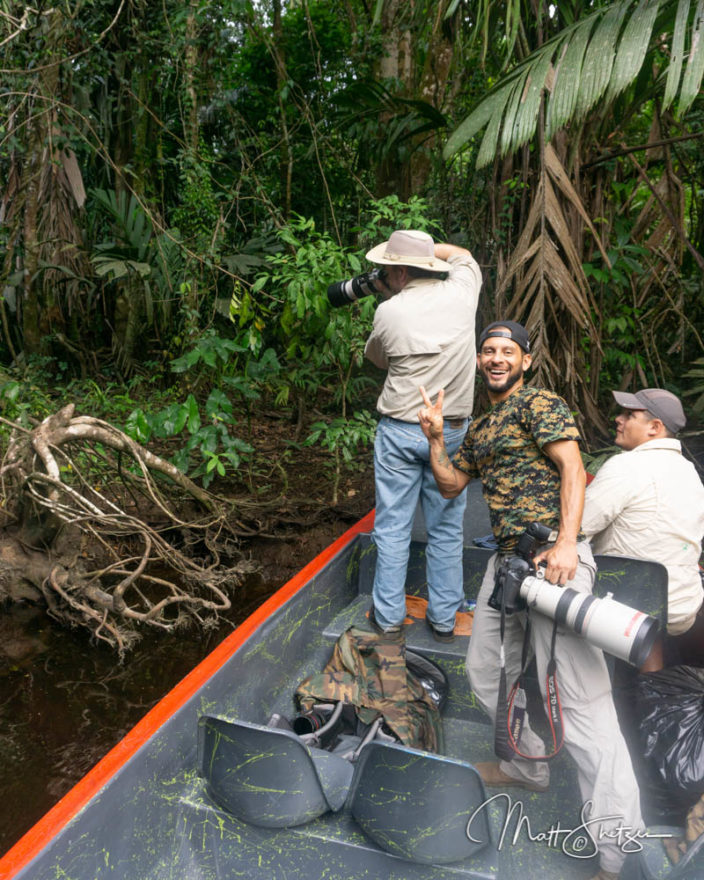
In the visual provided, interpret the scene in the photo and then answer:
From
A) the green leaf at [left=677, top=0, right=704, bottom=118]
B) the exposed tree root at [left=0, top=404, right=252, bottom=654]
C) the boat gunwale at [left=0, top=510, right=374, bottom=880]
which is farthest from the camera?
the exposed tree root at [left=0, top=404, right=252, bottom=654]

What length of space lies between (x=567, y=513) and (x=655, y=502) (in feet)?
1.60

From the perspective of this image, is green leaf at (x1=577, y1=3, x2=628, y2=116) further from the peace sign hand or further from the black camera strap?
the black camera strap

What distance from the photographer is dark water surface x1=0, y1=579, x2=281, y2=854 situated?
273 centimetres

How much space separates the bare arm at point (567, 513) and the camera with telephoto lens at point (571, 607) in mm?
36

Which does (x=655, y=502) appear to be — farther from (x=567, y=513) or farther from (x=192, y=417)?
(x=192, y=417)

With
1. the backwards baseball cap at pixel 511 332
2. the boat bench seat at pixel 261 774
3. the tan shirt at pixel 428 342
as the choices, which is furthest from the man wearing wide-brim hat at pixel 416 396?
the boat bench seat at pixel 261 774

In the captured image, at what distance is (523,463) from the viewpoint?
1.92m

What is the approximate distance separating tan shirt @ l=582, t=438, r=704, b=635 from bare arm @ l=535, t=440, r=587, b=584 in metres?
0.39

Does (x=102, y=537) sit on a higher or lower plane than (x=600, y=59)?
lower

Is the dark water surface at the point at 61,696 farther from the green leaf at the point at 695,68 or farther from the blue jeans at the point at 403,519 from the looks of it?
the green leaf at the point at 695,68

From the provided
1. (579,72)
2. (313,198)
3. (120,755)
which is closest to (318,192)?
(313,198)

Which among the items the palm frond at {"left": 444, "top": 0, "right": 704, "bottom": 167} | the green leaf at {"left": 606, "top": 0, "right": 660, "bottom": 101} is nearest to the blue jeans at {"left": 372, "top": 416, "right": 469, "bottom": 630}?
the palm frond at {"left": 444, "top": 0, "right": 704, "bottom": 167}

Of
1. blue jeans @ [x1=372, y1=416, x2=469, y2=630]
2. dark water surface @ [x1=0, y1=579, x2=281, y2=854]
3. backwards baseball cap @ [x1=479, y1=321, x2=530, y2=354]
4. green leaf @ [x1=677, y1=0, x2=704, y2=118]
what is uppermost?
green leaf @ [x1=677, y1=0, x2=704, y2=118]

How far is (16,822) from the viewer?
255cm
